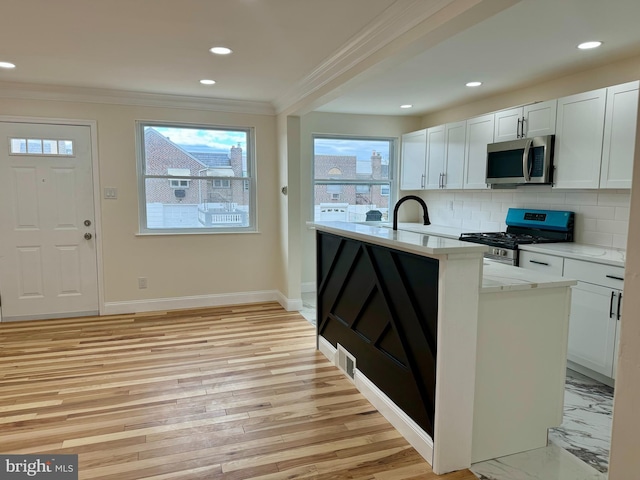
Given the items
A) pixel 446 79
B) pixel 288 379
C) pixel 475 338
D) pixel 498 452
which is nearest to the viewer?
pixel 475 338

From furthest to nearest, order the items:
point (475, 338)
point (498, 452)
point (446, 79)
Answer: point (446, 79) → point (498, 452) → point (475, 338)

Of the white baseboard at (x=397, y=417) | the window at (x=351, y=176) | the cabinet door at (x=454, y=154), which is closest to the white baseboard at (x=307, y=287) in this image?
the window at (x=351, y=176)

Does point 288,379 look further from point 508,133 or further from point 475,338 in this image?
point 508,133

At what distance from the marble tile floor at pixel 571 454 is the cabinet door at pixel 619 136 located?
158 cm

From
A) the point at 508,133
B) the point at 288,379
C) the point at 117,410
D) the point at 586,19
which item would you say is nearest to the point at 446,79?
the point at 508,133

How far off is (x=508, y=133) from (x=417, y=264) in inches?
101

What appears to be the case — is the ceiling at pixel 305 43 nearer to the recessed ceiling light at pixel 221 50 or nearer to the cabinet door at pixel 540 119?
the recessed ceiling light at pixel 221 50

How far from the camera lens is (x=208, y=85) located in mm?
4102

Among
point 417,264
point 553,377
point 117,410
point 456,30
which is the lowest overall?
point 117,410

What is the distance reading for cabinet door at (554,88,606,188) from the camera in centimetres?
320

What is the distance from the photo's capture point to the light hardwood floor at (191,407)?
2.12m

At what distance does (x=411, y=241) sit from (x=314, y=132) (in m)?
3.65

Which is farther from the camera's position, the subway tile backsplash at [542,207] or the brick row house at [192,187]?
the brick row house at [192,187]

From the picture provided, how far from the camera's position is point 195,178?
4.84 m
